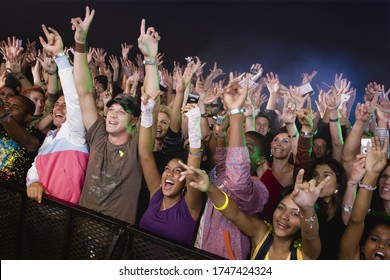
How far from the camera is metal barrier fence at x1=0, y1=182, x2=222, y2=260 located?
5.61 ft

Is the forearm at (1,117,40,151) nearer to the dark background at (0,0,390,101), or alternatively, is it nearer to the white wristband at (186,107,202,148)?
the dark background at (0,0,390,101)

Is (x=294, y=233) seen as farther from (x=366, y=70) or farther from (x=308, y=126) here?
(x=366, y=70)

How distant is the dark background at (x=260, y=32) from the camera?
2.15 metres

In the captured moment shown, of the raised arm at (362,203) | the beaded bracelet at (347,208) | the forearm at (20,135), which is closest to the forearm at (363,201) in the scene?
the raised arm at (362,203)

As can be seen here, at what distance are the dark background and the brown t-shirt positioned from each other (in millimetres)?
649

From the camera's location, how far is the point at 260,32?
2361 millimetres

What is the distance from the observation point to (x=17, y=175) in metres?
2.78

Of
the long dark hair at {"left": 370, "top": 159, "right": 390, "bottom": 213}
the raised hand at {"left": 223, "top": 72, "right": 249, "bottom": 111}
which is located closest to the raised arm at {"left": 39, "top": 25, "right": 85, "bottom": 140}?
the raised hand at {"left": 223, "top": 72, "right": 249, "bottom": 111}

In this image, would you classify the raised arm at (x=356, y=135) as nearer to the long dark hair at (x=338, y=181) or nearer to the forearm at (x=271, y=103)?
the long dark hair at (x=338, y=181)

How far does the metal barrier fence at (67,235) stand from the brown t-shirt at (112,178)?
0.42 m

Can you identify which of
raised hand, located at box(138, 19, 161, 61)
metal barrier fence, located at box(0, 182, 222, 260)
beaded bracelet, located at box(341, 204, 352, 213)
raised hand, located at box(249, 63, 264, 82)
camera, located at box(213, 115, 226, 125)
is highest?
raised hand, located at box(138, 19, 161, 61)

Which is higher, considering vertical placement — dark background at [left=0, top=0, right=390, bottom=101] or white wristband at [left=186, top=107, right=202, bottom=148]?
dark background at [left=0, top=0, right=390, bottom=101]

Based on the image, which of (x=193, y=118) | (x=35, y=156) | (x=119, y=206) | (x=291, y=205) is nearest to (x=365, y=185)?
(x=291, y=205)

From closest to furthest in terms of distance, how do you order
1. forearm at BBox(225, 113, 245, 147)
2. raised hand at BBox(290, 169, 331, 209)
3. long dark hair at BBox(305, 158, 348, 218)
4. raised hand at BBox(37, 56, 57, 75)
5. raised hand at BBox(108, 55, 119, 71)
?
raised hand at BBox(290, 169, 331, 209) < forearm at BBox(225, 113, 245, 147) < long dark hair at BBox(305, 158, 348, 218) < raised hand at BBox(108, 55, 119, 71) < raised hand at BBox(37, 56, 57, 75)
